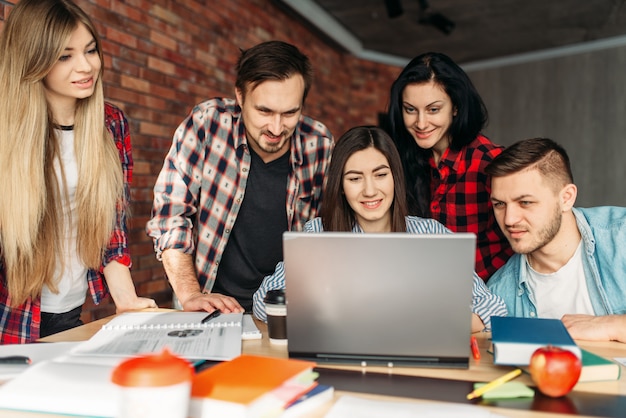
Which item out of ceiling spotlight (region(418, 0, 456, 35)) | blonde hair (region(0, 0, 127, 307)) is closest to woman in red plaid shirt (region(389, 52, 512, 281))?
blonde hair (region(0, 0, 127, 307))

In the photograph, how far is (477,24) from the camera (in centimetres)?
634

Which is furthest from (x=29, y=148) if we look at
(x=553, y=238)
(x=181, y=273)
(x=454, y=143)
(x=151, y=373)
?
(x=553, y=238)

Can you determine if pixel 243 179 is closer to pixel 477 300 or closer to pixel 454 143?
pixel 454 143

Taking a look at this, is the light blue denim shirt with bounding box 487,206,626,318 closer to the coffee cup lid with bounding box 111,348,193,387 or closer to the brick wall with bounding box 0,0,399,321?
the coffee cup lid with bounding box 111,348,193,387

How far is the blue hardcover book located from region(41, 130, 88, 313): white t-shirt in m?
1.33

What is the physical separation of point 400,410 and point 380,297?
9.4 inches

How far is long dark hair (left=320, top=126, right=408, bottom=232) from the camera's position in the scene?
6.44 feet

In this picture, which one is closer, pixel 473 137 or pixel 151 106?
pixel 473 137

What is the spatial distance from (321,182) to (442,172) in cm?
51

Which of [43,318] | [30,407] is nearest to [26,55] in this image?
[43,318]

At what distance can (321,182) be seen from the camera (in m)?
2.31

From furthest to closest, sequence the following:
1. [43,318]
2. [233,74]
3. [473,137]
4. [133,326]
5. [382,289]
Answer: [233,74] < [473,137] < [43,318] < [133,326] < [382,289]

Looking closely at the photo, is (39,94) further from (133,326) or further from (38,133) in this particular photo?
(133,326)

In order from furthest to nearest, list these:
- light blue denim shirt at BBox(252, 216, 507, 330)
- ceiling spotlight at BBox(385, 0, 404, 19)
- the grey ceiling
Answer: the grey ceiling, ceiling spotlight at BBox(385, 0, 404, 19), light blue denim shirt at BBox(252, 216, 507, 330)
